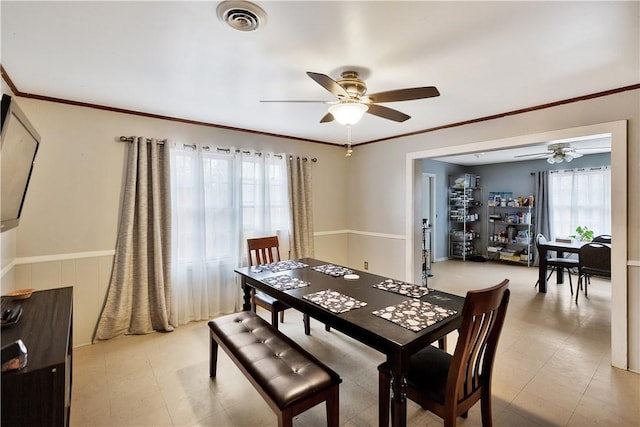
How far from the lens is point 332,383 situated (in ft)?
5.08

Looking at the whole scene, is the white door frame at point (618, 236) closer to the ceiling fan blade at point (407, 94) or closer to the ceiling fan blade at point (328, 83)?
the ceiling fan blade at point (407, 94)

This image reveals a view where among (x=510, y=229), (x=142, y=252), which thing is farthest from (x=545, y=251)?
(x=142, y=252)

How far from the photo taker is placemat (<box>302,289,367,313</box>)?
1818 millimetres

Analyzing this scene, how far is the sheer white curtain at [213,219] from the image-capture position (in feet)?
10.7

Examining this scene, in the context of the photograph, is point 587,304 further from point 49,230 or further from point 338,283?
point 49,230

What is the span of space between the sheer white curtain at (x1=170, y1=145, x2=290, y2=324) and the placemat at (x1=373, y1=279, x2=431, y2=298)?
6.67 ft

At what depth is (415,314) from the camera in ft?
5.63

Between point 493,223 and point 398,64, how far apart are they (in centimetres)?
623

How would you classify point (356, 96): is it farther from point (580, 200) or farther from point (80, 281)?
point (580, 200)

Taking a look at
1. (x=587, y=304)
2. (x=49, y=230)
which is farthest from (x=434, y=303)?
(x=587, y=304)

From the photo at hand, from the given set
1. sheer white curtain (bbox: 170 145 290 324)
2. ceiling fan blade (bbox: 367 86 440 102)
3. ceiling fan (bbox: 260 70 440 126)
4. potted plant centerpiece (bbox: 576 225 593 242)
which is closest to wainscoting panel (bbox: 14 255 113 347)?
sheer white curtain (bbox: 170 145 290 324)

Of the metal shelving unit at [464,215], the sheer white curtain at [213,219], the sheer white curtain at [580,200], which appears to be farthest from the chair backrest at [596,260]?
the sheer white curtain at [213,219]

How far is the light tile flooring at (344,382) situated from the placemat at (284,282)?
0.75m

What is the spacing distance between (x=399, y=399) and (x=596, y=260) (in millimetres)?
4089
